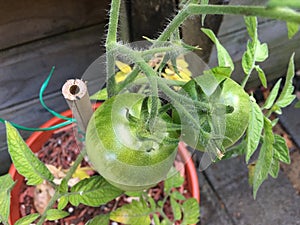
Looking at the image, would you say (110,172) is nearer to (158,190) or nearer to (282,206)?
(158,190)

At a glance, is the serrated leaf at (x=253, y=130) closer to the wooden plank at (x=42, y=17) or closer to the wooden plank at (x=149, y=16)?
the wooden plank at (x=149, y=16)

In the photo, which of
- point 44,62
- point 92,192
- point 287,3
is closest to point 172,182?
point 92,192

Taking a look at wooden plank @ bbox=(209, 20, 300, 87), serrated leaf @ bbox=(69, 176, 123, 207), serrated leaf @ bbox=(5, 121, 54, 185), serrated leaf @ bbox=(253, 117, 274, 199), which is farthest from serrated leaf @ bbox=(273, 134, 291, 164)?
wooden plank @ bbox=(209, 20, 300, 87)

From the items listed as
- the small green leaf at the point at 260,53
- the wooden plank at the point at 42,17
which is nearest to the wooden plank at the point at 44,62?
the wooden plank at the point at 42,17

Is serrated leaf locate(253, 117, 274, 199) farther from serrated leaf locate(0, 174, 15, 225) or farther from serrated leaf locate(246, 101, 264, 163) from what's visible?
serrated leaf locate(0, 174, 15, 225)

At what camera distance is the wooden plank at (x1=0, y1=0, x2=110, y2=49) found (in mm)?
1001

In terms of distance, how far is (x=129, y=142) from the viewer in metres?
0.54

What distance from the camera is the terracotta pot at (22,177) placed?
3.01 ft

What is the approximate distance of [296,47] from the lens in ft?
4.08

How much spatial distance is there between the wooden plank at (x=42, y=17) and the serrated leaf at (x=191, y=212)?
22.2 inches

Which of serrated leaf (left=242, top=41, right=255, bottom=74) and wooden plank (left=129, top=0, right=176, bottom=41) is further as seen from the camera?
wooden plank (left=129, top=0, right=176, bottom=41)

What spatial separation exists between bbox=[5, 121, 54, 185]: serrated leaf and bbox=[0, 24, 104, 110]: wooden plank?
1.52 feet

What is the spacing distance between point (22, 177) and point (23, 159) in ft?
1.00

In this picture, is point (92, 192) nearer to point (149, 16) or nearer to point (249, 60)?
point (249, 60)
